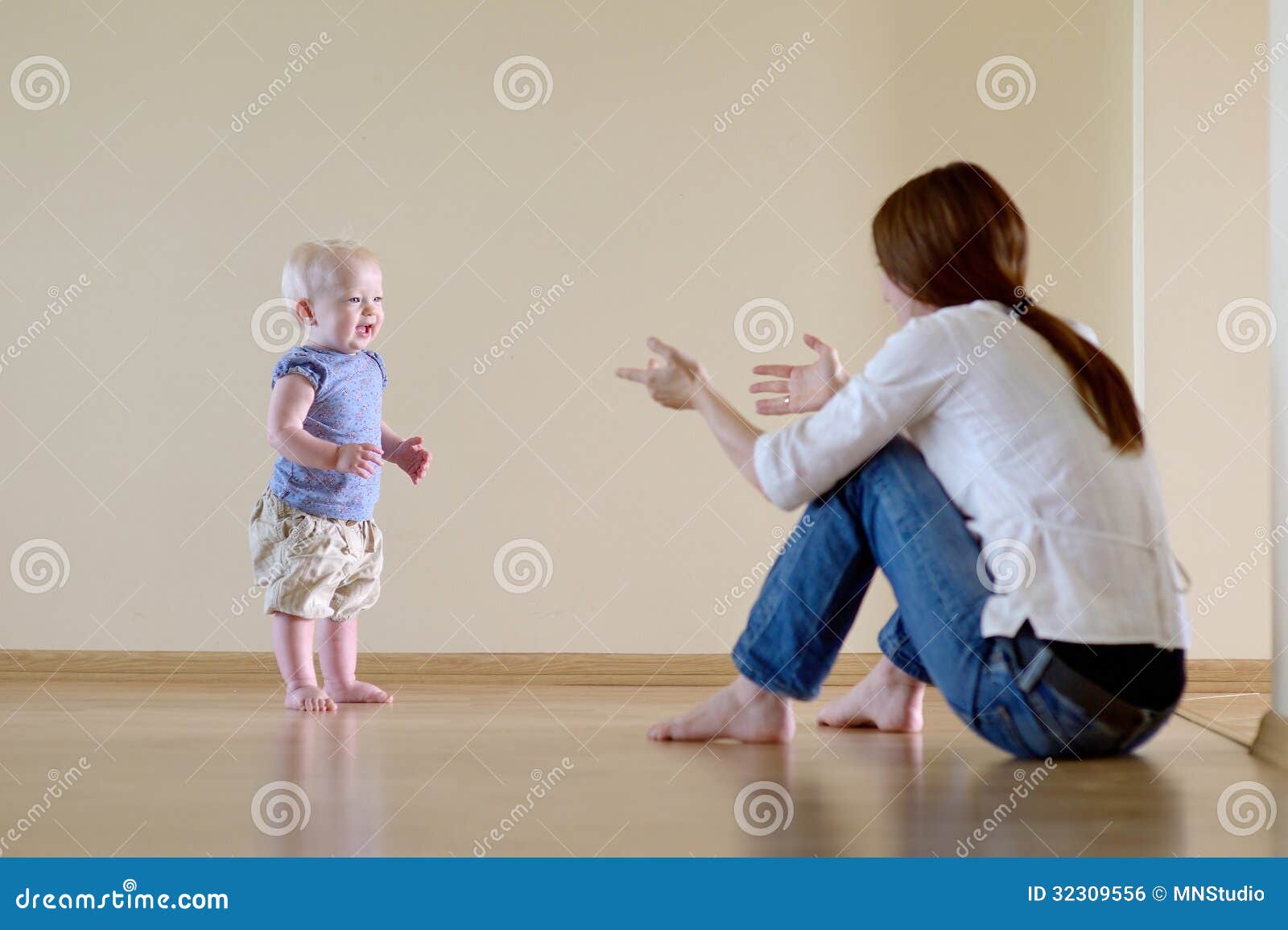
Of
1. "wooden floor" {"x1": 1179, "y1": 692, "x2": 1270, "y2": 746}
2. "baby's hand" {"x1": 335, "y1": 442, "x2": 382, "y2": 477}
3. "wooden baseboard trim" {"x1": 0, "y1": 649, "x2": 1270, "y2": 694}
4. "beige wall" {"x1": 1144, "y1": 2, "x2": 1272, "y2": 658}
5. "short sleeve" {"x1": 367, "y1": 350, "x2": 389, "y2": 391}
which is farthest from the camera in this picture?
"wooden baseboard trim" {"x1": 0, "y1": 649, "x2": 1270, "y2": 694}

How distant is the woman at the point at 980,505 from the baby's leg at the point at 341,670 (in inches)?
34.5

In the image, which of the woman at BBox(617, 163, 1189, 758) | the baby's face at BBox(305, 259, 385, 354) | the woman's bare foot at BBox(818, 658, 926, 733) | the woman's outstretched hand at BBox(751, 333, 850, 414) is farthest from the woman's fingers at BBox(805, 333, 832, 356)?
the baby's face at BBox(305, 259, 385, 354)

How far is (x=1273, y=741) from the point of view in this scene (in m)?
1.55

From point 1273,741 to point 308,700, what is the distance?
4.45ft

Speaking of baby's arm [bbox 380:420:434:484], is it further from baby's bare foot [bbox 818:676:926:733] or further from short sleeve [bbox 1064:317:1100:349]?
short sleeve [bbox 1064:317:1100:349]

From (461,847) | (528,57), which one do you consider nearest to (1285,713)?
(461,847)

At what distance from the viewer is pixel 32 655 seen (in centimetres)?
268

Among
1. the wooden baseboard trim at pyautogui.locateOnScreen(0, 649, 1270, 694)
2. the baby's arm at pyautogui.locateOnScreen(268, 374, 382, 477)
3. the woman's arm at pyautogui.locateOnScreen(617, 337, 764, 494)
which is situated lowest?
the wooden baseboard trim at pyautogui.locateOnScreen(0, 649, 1270, 694)

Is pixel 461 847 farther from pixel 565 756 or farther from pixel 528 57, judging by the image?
pixel 528 57

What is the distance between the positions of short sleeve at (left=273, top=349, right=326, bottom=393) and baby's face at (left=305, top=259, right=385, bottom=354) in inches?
2.7

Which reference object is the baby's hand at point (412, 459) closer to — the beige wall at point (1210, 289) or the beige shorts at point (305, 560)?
the beige shorts at point (305, 560)

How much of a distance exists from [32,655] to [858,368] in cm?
176

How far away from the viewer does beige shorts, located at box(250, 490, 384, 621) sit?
210 centimetres

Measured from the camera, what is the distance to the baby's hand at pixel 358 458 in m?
2.01
